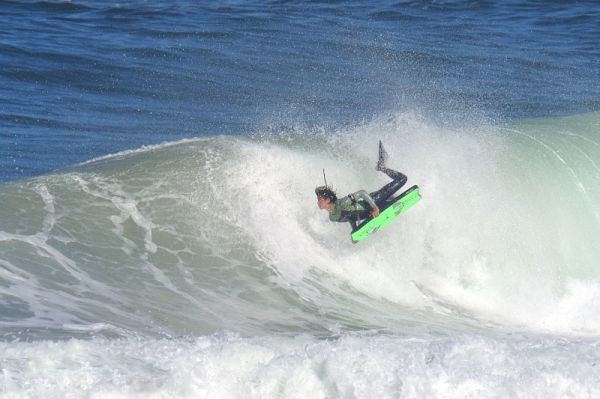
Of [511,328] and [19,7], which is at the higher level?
[19,7]

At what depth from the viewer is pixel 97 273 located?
11328 millimetres

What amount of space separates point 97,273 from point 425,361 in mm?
4784

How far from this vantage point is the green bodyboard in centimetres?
1186

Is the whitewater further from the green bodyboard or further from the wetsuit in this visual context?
the wetsuit

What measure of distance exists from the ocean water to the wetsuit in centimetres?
113

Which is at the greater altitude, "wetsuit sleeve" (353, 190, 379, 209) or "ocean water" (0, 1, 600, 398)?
"wetsuit sleeve" (353, 190, 379, 209)

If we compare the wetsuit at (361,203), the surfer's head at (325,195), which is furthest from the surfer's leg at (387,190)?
the surfer's head at (325,195)

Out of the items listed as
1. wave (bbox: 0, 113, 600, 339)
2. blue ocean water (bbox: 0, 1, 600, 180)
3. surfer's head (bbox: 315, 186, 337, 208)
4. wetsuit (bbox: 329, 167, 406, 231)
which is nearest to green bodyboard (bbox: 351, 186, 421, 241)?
wetsuit (bbox: 329, 167, 406, 231)

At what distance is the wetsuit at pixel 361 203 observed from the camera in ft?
37.9

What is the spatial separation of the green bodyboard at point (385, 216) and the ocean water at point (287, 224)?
0.93 m

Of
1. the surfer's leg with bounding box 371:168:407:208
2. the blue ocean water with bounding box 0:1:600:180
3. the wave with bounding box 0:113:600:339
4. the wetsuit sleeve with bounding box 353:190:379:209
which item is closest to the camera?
the wave with bounding box 0:113:600:339

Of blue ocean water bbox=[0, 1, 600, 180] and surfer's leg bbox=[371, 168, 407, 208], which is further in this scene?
blue ocean water bbox=[0, 1, 600, 180]

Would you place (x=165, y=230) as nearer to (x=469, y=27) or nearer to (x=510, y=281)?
(x=510, y=281)

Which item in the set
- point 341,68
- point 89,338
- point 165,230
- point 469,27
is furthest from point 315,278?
point 469,27
